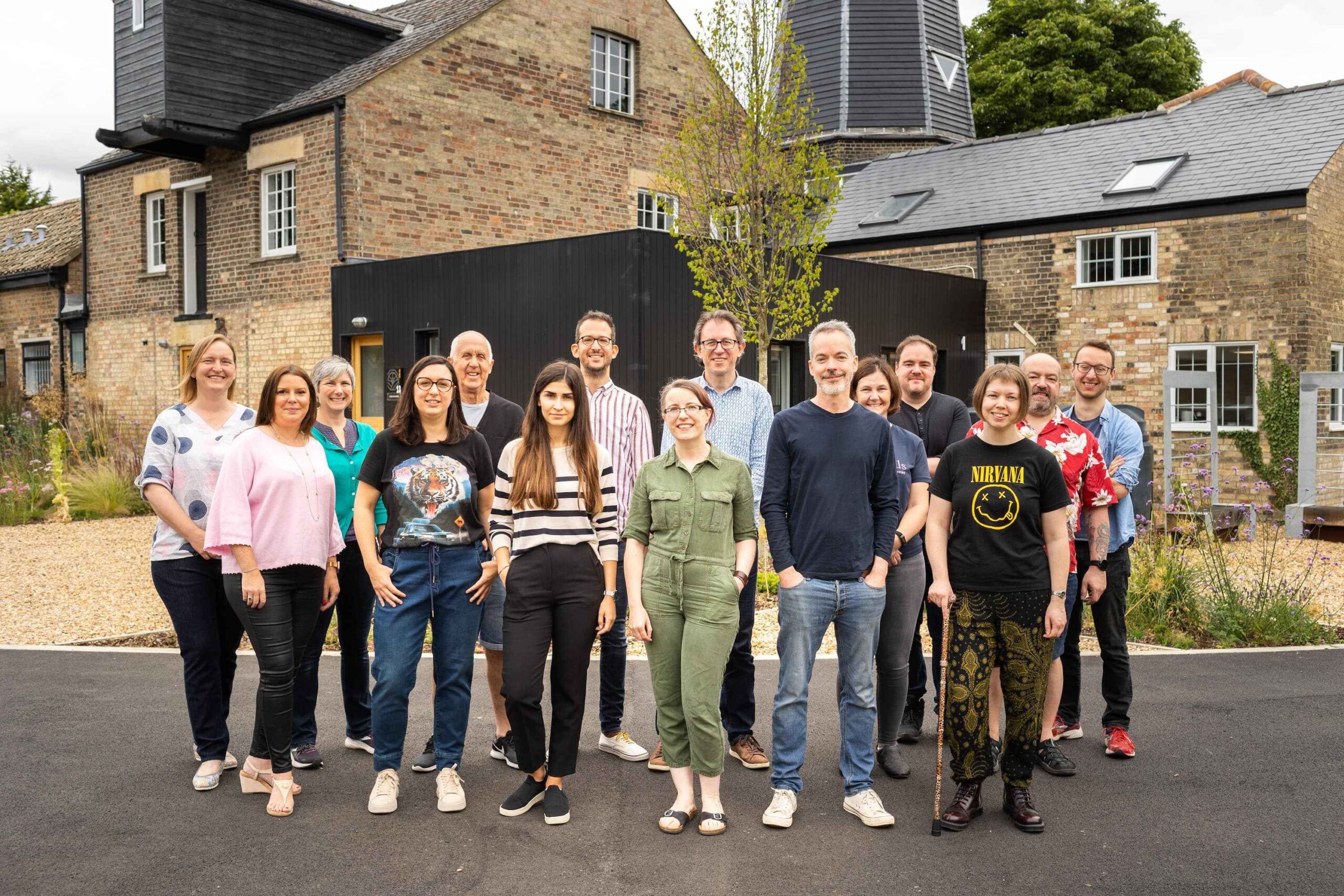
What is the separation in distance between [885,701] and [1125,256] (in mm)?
15669

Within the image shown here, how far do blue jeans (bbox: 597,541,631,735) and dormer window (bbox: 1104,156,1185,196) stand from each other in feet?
52.3

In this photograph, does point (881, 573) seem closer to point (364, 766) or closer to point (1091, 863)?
point (1091, 863)

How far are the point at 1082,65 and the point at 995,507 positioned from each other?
Answer: 33679 mm

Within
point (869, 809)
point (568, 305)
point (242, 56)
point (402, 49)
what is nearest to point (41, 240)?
point (242, 56)

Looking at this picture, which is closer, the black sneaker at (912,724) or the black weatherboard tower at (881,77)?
the black sneaker at (912,724)

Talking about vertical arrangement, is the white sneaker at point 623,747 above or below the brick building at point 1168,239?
below

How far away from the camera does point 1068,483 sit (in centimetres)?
486

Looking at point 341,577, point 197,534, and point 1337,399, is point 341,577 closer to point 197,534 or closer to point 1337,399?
point 197,534

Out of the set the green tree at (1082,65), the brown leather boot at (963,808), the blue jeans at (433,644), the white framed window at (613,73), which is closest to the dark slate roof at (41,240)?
the white framed window at (613,73)

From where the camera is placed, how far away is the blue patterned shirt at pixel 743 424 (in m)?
5.19

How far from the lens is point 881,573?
14.5 ft

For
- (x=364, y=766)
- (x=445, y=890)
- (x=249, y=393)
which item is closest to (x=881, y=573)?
(x=445, y=890)

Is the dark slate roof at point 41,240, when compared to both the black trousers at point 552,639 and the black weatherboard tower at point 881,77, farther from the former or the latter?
the black trousers at point 552,639

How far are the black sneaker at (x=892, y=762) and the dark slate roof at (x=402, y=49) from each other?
14.0 metres
